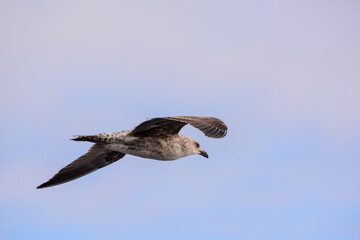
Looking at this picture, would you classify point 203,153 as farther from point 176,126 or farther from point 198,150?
point 176,126

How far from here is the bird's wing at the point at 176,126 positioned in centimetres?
1803

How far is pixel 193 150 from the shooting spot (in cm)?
2136

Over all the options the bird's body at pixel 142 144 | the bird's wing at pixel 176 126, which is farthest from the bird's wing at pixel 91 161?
the bird's wing at pixel 176 126

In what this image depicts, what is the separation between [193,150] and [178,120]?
3.46 m

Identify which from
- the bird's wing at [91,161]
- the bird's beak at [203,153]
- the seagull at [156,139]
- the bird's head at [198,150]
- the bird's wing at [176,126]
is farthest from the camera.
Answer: the bird's wing at [91,161]

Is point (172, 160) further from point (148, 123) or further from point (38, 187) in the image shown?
point (38, 187)

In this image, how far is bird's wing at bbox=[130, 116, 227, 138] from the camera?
18031 millimetres

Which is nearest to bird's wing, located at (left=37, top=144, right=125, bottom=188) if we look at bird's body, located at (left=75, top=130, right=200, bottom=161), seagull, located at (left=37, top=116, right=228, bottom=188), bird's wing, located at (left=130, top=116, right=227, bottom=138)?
seagull, located at (left=37, top=116, right=228, bottom=188)

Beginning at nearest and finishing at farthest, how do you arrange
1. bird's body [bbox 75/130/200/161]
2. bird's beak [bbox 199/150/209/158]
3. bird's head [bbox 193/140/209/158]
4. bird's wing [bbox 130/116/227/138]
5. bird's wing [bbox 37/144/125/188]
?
bird's wing [bbox 130/116/227/138] < bird's body [bbox 75/130/200/161] < bird's head [bbox 193/140/209/158] < bird's beak [bbox 199/150/209/158] < bird's wing [bbox 37/144/125/188]

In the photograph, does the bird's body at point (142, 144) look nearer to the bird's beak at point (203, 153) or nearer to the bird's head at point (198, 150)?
the bird's head at point (198, 150)

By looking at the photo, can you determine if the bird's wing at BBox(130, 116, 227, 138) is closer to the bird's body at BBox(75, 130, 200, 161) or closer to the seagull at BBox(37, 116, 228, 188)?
the seagull at BBox(37, 116, 228, 188)

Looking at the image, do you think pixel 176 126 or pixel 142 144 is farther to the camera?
pixel 142 144

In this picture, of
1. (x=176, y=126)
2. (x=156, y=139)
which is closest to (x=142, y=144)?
(x=156, y=139)

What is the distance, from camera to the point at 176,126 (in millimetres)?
20109
